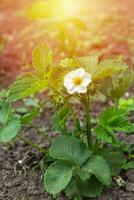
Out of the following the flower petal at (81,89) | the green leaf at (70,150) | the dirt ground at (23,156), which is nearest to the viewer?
the flower petal at (81,89)

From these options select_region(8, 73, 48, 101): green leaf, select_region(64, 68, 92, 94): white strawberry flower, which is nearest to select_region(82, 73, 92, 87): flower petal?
select_region(64, 68, 92, 94): white strawberry flower

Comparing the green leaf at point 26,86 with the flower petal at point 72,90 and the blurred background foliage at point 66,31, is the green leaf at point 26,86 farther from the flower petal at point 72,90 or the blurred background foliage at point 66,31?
the blurred background foliage at point 66,31

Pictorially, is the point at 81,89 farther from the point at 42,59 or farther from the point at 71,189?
the point at 71,189

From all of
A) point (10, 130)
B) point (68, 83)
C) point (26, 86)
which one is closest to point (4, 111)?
point (10, 130)

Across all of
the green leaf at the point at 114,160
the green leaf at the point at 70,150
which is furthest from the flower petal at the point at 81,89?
the green leaf at the point at 114,160

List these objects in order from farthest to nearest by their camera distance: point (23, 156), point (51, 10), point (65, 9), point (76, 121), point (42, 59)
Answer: point (65, 9) < point (51, 10) < point (23, 156) < point (76, 121) < point (42, 59)

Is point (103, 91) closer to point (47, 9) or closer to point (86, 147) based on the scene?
point (86, 147)

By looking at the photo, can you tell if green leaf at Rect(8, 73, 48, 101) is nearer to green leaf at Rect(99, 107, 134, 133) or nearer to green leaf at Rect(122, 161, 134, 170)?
green leaf at Rect(99, 107, 134, 133)
